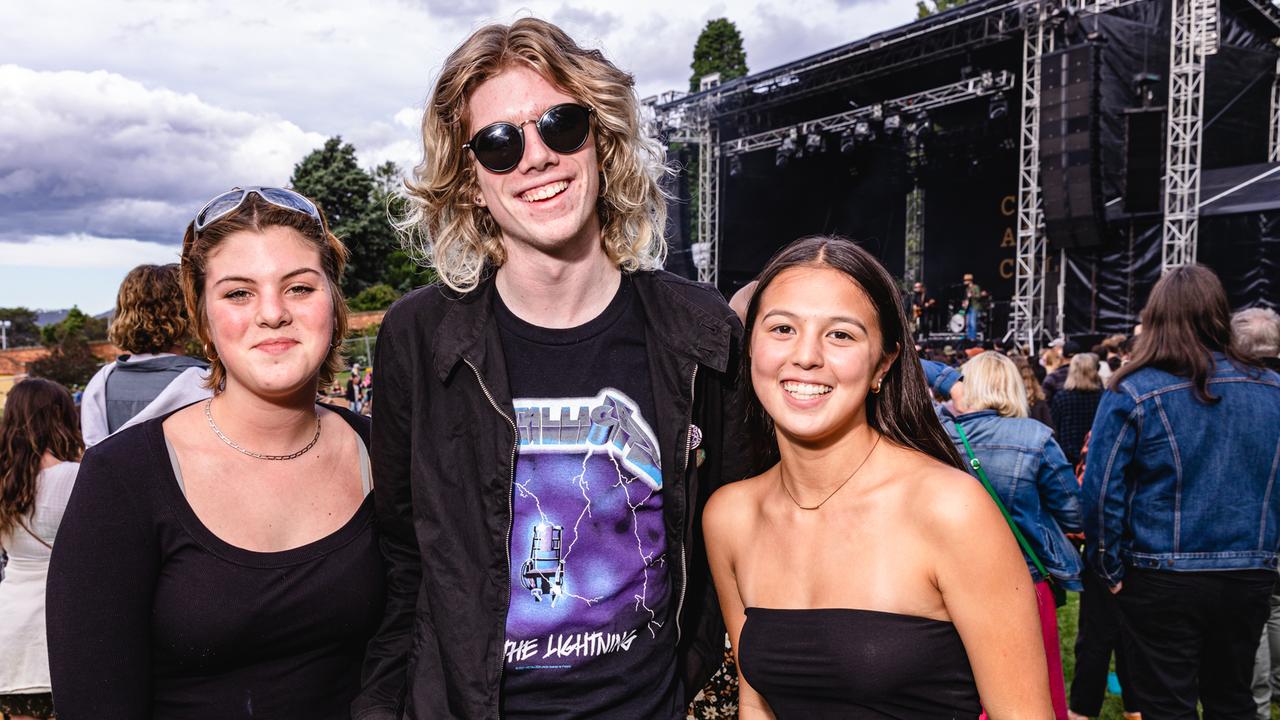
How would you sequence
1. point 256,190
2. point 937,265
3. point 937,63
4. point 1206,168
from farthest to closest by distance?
point 937,265
point 937,63
point 1206,168
point 256,190

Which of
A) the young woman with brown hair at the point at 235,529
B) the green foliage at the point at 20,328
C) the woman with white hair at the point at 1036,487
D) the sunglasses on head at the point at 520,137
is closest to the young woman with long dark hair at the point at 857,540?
the sunglasses on head at the point at 520,137

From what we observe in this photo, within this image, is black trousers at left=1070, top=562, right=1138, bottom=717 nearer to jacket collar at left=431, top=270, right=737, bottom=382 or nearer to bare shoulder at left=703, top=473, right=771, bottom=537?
bare shoulder at left=703, top=473, right=771, bottom=537

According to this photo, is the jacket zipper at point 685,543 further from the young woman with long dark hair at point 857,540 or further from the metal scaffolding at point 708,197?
the metal scaffolding at point 708,197

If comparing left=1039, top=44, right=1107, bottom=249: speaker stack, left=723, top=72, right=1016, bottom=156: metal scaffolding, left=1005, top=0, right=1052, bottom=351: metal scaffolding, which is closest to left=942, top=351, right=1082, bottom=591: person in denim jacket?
left=1039, top=44, right=1107, bottom=249: speaker stack

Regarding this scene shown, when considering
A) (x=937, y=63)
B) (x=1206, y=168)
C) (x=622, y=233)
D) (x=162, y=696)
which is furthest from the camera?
(x=937, y=63)

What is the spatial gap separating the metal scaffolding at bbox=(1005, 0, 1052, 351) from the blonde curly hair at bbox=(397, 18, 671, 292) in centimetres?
1254

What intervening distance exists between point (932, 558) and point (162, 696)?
1.69 metres

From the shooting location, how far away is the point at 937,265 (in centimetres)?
1712

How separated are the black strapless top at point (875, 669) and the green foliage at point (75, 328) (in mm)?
34375

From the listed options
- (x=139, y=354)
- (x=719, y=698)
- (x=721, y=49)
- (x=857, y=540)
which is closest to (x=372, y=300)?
(x=721, y=49)

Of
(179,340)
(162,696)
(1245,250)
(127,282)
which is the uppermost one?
(1245,250)

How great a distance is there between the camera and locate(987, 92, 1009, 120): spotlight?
1396 cm

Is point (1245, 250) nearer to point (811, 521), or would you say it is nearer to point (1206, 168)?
point (1206, 168)

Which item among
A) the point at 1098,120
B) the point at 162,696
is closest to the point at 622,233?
the point at 162,696
